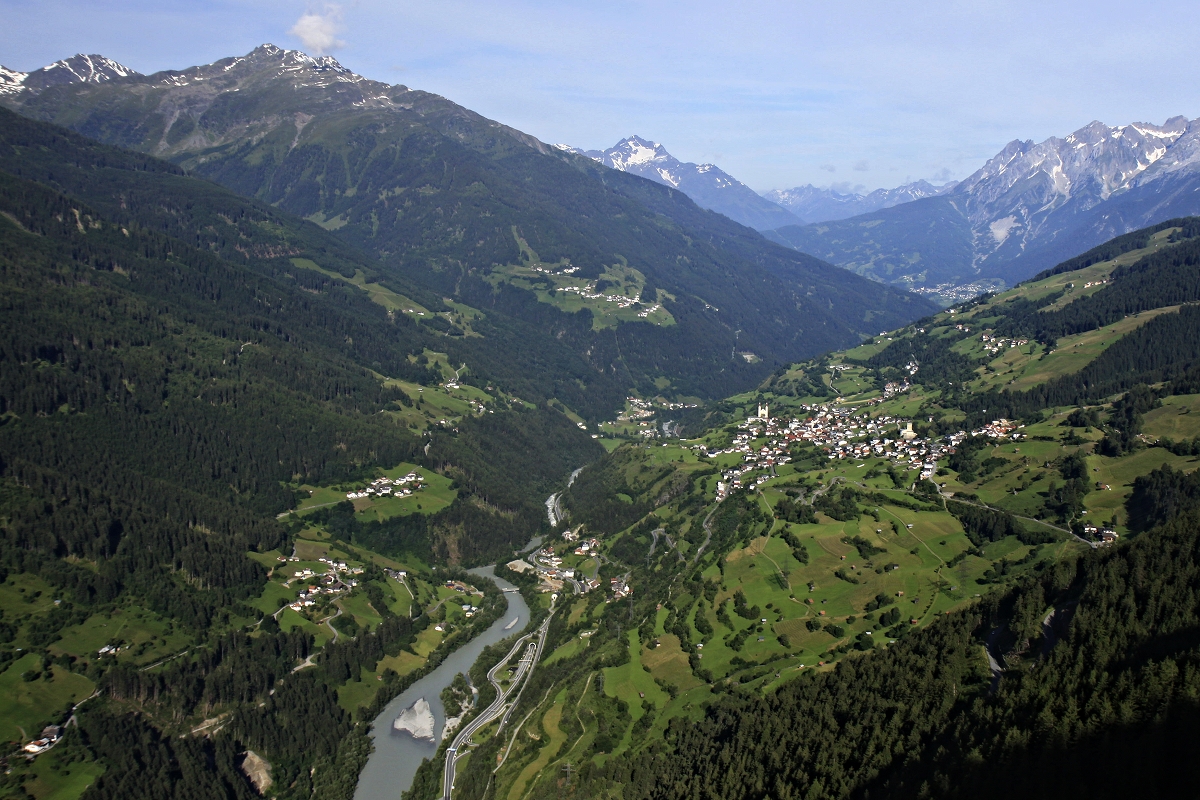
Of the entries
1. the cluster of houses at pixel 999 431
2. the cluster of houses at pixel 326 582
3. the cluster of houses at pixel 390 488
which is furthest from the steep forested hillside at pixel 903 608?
the cluster of houses at pixel 390 488

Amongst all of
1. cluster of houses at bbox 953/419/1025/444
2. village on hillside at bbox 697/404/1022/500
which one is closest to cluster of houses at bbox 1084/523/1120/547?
village on hillside at bbox 697/404/1022/500

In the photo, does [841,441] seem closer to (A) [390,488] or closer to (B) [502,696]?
(B) [502,696]

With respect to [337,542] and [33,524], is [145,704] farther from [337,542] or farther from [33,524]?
[337,542]

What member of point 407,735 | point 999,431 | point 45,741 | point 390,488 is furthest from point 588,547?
point 45,741

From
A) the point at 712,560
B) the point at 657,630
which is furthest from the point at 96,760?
the point at 712,560

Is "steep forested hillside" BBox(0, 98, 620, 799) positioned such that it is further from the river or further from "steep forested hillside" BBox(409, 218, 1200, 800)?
"steep forested hillside" BBox(409, 218, 1200, 800)
